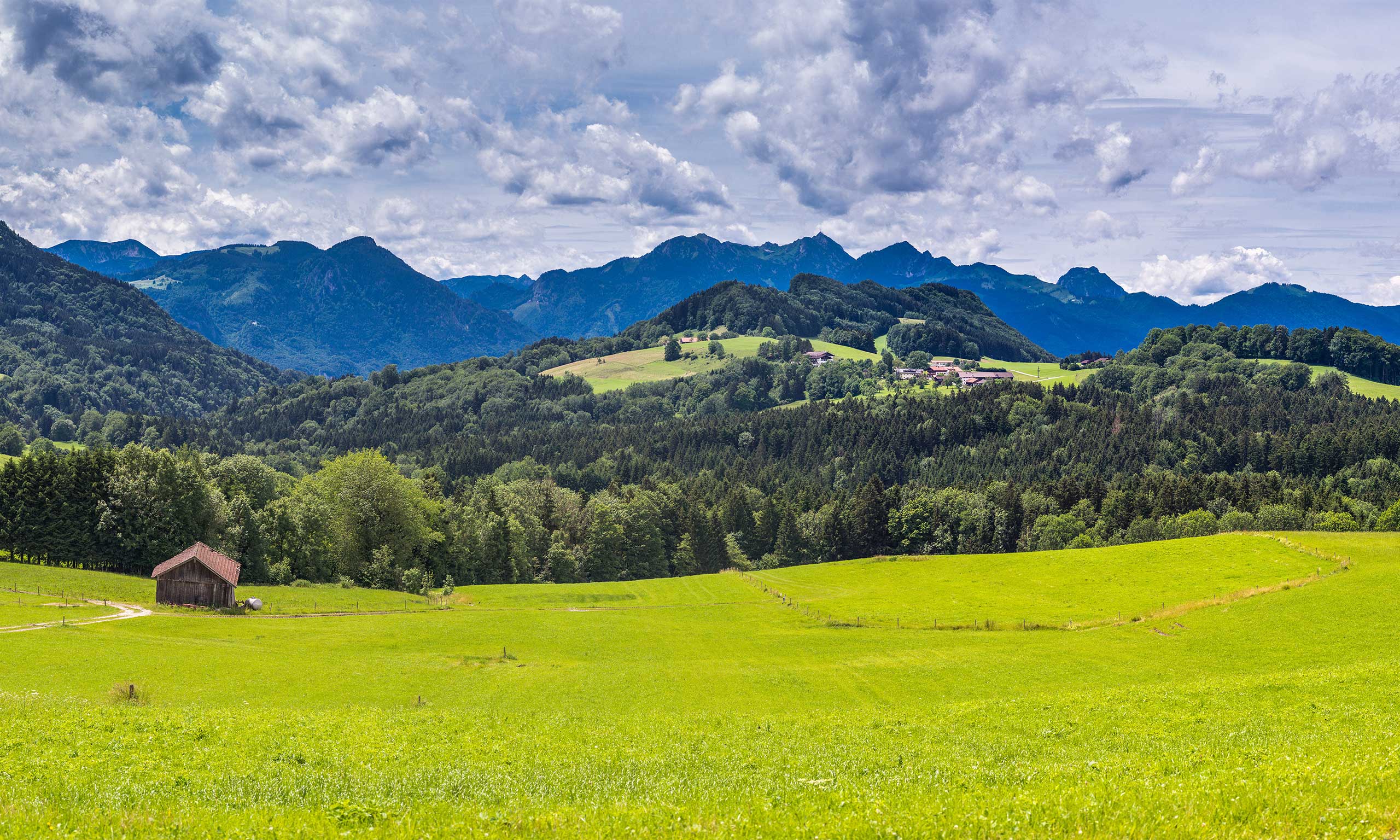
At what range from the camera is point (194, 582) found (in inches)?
2990

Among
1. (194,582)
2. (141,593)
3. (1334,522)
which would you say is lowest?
(141,593)

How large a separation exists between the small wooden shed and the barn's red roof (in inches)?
2.0

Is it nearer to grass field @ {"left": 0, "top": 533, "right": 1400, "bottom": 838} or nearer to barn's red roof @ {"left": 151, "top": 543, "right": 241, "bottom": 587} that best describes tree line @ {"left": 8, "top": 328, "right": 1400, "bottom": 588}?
barn's red roof @ {"left": 151, "top": 543, "right": 241, "bottom": 587}

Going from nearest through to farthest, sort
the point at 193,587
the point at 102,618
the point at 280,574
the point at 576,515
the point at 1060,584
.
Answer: the point at 102,618
the point at 193,587
the point at 1060,584
the point at 280,574
the point at 576,515

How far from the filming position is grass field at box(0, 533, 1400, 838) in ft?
49.4

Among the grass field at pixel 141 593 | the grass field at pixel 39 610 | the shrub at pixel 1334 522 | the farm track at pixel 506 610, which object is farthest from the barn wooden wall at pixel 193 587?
the shrub at pixel 1334 522

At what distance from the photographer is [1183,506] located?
141 metres

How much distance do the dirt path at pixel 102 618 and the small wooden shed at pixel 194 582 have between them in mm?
3091

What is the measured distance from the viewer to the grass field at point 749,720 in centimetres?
1505

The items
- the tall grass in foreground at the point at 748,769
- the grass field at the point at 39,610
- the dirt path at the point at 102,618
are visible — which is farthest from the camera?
the grass field at the point at 39,610

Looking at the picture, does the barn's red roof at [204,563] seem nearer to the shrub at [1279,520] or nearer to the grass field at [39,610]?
the grass field at [39,610]

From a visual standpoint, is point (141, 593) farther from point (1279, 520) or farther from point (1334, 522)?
point (1334, 522)

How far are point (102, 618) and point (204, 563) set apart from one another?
1215 cm

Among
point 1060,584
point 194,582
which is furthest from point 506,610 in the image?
point 1060,584
